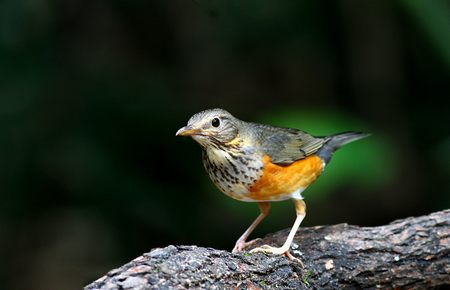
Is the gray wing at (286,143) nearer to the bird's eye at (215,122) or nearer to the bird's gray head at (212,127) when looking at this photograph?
the bird's gray head at (212,127)

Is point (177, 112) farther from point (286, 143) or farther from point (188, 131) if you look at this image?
point (188, 131)

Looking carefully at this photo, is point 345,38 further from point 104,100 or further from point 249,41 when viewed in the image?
point 104,100

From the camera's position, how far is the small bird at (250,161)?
16.5ft

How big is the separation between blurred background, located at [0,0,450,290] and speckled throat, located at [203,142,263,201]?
81.3 inches

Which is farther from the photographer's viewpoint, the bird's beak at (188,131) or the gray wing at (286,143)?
the gray wing at (286,143)

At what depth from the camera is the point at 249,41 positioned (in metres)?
9.31

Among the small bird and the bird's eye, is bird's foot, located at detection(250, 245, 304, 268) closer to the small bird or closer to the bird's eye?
the small bird

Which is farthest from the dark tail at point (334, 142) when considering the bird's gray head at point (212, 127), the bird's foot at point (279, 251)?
the bird's foot at point (279, 251)

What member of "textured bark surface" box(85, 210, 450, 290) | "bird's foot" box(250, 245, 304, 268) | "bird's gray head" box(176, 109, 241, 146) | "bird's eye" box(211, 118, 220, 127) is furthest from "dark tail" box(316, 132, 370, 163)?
"bird's foot" box(250, 245, 304, 268)

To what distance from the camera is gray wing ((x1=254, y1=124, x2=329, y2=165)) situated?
17.6ft

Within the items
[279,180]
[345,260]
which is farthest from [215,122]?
[345,260]

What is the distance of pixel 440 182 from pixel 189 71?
3.43 meters

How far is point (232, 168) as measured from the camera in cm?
508

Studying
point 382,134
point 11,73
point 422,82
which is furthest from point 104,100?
point 422,82
